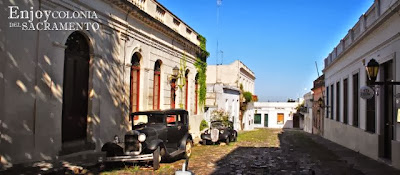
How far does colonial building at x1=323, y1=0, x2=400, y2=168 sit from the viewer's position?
371 inches

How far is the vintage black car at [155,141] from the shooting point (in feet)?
27.6

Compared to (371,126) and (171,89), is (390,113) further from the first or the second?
(171,89)

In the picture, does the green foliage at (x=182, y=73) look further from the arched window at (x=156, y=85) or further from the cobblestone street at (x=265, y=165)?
the cobblestone street at (x=265, y=165)

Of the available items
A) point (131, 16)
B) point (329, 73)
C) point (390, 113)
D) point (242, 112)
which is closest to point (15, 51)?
point (131, 16)

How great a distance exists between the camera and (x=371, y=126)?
40.0 ft

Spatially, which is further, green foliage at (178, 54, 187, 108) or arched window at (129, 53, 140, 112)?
green foliage at (178, 54, 187, 108)

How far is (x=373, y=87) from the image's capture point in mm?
11133

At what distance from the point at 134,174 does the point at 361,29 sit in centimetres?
1033

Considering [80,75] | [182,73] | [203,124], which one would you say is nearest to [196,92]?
[203,124]

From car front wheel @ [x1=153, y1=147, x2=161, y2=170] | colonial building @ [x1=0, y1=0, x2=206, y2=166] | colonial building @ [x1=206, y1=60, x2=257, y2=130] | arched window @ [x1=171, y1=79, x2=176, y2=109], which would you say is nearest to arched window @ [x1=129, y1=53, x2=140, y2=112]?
colonial building @ [x1=0, y1=0, x2=206, y2=166]

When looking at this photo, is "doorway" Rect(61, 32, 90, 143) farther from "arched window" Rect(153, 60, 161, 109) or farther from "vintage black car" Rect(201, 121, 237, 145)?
"vintage black car" Rect(201, 121, 237, 145)

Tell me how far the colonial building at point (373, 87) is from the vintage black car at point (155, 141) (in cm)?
541

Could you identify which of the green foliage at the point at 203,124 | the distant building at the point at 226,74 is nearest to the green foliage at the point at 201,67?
the green foliage at the point at 203,124

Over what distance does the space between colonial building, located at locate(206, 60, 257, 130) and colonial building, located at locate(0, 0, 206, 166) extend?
8848 millimetres
